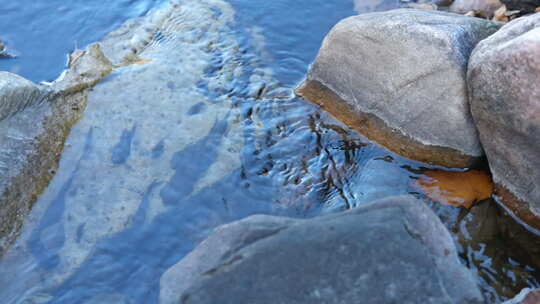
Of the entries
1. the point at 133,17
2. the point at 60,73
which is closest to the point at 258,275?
the point at 60,73

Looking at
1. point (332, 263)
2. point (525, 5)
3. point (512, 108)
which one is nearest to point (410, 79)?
point (512, 108)

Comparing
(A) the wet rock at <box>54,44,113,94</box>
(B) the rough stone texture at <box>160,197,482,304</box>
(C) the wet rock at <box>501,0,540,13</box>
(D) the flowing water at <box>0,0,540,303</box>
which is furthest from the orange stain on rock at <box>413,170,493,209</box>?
(A) the wet rock at <box>54,44,113,94</box>

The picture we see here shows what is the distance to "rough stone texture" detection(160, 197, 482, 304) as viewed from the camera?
2.21 metres

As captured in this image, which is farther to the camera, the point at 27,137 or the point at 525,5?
the point at 525,5

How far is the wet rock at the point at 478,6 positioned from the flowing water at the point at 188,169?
55.0 inches

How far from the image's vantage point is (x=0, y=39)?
17.5 ft

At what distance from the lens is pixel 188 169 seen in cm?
379

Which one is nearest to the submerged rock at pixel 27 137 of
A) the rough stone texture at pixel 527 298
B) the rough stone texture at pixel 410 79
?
the rough stone texture at pixel 410 79

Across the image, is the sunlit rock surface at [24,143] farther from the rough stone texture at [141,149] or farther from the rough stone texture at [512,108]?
the rough stone texture at [512,108]

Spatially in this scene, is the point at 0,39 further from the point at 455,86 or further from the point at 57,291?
the point at 455,86

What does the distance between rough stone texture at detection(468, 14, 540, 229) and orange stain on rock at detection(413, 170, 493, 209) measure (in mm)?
134

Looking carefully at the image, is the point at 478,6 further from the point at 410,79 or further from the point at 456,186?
the point at 456,186

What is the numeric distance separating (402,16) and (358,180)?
133cm

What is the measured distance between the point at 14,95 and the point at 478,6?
4.47m
